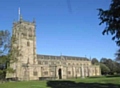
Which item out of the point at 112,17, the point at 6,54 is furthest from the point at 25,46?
the point at 112,17

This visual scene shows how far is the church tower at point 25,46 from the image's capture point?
82000mm

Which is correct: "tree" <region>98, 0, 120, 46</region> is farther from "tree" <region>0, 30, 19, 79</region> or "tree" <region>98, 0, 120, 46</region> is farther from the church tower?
the church tower

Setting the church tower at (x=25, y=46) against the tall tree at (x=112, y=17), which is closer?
the tall tree at (x=112, y=17)

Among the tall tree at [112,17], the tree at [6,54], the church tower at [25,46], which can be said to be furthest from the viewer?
the church tower at [25,46]

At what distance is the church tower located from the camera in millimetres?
82000

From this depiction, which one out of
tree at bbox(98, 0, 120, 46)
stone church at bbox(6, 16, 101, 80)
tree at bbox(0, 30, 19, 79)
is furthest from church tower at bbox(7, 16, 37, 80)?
tree at bbox(98, 0, 120, 46)

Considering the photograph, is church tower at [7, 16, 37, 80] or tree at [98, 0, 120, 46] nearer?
tree at [98, 0, 120, 46]

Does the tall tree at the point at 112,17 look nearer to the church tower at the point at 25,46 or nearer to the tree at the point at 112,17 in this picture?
the tree at the point at 112,17

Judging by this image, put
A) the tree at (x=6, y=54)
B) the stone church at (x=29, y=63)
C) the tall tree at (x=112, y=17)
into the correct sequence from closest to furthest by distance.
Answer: the tall tree at (x=112, y=17) < the tree at (x=6, y=54) < the stone church at (x=29, y=63)

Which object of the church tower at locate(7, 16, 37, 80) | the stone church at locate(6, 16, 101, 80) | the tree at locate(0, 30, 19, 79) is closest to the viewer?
the tree at locate(0, 30, 19, 79)

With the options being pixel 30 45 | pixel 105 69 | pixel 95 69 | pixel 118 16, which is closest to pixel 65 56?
pixel 95 69

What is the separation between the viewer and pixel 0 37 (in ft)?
167

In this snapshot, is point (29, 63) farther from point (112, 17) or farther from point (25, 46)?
point (112, 17)

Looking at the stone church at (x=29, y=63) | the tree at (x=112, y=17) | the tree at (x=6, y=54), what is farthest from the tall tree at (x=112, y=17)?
the stone church at (x=29, y=63)
